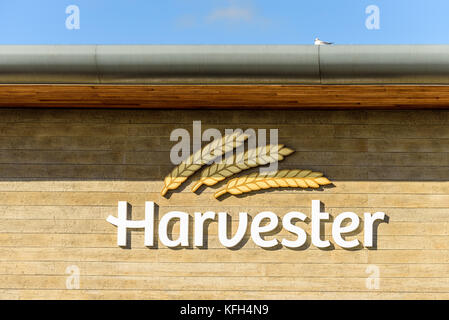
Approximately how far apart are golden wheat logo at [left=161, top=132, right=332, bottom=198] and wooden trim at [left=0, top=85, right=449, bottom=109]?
2.10ft

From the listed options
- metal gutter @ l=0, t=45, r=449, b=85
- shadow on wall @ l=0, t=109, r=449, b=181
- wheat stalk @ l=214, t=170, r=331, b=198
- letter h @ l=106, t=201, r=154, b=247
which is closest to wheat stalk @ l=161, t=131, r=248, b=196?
shadow on wall @ l=0, t=109, r=449, b=181

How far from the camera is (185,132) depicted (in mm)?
8445

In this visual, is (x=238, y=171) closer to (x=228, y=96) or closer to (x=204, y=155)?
(x=204, y=155)

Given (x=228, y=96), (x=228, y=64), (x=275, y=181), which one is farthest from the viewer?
(x=275, y=181)

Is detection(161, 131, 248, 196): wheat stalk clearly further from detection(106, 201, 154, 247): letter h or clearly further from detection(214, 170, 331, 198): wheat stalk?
detection(214, 170, 331, 198): wheat stalk

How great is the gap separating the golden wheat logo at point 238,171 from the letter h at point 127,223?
1.25 ft

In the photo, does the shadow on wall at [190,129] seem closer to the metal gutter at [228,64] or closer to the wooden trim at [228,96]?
the wooden trim at [228,96]

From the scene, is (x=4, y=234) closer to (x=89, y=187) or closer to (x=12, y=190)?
(x=12, y=190)

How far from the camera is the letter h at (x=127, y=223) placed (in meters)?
8.30

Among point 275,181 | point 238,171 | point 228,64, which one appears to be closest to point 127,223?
point 238,171

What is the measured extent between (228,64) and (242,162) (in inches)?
79.8

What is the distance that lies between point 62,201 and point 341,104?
4.58 metres

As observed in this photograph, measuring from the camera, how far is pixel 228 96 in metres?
7.63

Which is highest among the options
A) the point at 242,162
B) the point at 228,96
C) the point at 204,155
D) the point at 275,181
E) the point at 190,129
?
the point at 228,96
